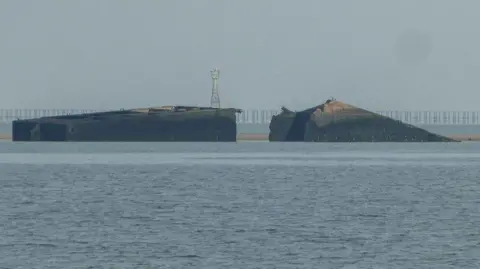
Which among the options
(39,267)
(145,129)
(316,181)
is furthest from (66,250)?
(145,129)

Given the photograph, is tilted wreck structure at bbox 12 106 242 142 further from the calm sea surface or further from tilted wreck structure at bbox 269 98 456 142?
the calm sea surface

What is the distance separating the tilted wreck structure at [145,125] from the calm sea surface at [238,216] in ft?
232

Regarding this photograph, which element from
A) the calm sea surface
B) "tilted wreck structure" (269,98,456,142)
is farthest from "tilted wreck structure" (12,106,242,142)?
the calm sea surface

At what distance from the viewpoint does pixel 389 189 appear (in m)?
79.4

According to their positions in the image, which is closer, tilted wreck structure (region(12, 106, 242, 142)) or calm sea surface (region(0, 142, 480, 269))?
calm sea surface (region(0, 142, 480, 269))

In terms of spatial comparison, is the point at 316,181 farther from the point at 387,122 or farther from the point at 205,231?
the point at 387,122

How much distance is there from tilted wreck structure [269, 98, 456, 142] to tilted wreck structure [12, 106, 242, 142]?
7.24 m

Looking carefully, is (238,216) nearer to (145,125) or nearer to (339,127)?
(145,125)

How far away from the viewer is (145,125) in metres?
181

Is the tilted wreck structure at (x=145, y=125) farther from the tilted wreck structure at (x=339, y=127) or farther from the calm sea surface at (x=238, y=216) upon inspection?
the calm sea surface at (x=238, y=216)

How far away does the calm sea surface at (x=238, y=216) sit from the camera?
1764 inches

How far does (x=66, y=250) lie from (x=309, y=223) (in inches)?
502

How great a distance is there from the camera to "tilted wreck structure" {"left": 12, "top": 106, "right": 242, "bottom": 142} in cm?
17888

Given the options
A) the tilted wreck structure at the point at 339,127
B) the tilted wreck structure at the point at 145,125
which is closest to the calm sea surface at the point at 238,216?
the tilted wreck structure at the point at 145,125
